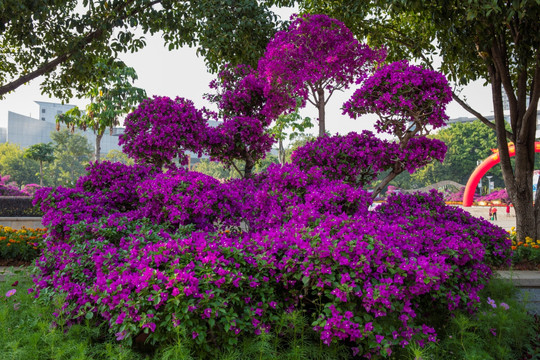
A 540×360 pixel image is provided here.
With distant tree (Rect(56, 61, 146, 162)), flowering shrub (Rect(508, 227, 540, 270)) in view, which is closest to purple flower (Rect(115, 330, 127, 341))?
flowering shrub (Rect(508, 227, 540, 270))

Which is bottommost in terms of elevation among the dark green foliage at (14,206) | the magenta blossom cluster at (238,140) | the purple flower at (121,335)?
the purple flower at (121,335)

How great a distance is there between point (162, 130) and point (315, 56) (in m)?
2.57

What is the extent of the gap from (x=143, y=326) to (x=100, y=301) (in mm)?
487

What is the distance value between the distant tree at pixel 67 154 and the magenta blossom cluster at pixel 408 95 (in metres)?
50.5

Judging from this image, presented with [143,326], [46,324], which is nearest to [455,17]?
[143,326]

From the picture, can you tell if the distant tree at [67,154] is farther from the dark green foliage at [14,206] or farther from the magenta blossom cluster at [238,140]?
the magenta blossom cluster at [238,140]

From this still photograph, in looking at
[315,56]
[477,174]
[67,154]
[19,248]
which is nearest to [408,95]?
[315,56]

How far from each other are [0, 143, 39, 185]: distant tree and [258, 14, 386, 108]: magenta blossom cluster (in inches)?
2064

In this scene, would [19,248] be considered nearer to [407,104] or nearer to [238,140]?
Result: [238,140]

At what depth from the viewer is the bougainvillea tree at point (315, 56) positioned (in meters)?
6.05

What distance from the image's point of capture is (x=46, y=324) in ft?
10.5

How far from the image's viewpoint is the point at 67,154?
56.2 meters

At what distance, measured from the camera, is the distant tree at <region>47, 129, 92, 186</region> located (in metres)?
52.5

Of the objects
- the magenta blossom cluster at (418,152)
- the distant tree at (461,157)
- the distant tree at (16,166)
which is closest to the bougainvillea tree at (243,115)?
the magenta blossom cluster at (418,152)
